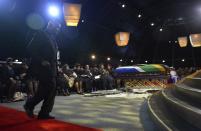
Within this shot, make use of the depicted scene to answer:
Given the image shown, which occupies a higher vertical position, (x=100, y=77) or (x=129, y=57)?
(x=129, y=57)

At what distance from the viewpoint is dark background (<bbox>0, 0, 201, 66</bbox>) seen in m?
17.8

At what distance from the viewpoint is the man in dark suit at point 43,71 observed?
201 inches

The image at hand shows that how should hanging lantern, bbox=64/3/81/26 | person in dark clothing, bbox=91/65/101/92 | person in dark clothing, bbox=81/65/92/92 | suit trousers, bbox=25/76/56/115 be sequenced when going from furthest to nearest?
person in dark clothing, bbox=91/65/101/92 < person in dark clothing, bbox=81/65/92/92 < hanging lantern, bbox=64/3/81/26 < suit trousers, bbox=25/76/56/115

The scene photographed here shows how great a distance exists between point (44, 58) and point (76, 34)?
68.0 ft

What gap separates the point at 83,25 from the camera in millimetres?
27078

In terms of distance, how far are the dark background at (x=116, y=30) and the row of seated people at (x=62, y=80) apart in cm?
395

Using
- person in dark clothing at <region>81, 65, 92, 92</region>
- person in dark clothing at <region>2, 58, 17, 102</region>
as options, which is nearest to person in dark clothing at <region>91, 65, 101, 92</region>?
person in dark clothing at <region>81, 65, 92, 92</region>

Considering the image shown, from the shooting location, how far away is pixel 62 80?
13.0 metres

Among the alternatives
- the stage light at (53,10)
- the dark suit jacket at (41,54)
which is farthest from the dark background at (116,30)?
the dark suit jacket at (41,54)

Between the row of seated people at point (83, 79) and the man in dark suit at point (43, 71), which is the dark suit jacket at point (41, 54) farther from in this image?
the row of seated people at point (83, 79)

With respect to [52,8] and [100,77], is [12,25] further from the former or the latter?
[100,77]

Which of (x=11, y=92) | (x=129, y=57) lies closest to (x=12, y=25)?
(x=11, y=92)

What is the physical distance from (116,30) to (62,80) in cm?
1747

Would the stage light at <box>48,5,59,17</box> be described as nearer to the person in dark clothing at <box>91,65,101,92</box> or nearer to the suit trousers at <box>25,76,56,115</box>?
the person in dark clothing at <box>91,65,101,92</box>
